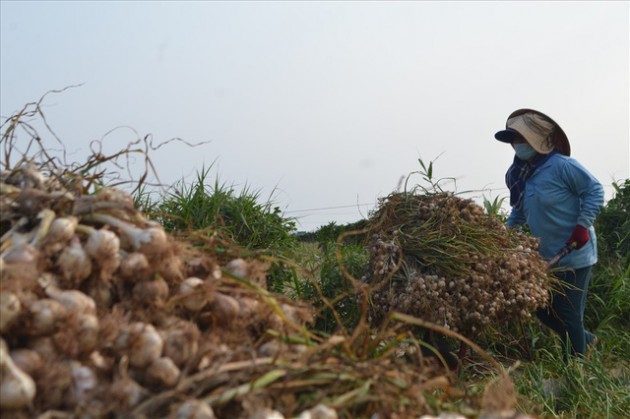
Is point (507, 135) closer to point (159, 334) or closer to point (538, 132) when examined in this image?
point (538, 132)

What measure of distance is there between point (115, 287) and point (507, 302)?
297 cm

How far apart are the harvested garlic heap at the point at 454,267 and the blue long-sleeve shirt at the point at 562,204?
346 millimetres

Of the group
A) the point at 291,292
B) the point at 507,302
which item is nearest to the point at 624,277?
the point at 507,302

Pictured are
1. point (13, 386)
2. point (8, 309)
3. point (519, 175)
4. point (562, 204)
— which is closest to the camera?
point (13, 386)

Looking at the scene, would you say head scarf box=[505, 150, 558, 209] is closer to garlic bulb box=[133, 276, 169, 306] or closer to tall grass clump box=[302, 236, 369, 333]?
tall grass clump box=[302, 236, 369, 333]

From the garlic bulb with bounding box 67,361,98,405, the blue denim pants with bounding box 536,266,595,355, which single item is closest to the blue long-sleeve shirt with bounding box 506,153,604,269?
the blue denim pants with bounding box 536,266,595,355

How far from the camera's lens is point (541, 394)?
3869 millimetres

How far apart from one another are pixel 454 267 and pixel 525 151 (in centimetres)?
128

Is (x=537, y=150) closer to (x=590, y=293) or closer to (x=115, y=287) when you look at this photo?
(x=590, y=293)

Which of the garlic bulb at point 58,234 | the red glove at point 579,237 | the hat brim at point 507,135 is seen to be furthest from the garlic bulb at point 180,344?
the hat brim at point 507,135

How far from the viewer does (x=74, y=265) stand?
144 cm

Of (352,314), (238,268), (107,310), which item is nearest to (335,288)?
(352,314)

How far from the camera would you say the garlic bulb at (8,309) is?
4.14 feet

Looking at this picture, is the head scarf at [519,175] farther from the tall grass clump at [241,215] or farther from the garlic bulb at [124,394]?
the garlic bulb at [124,394]
